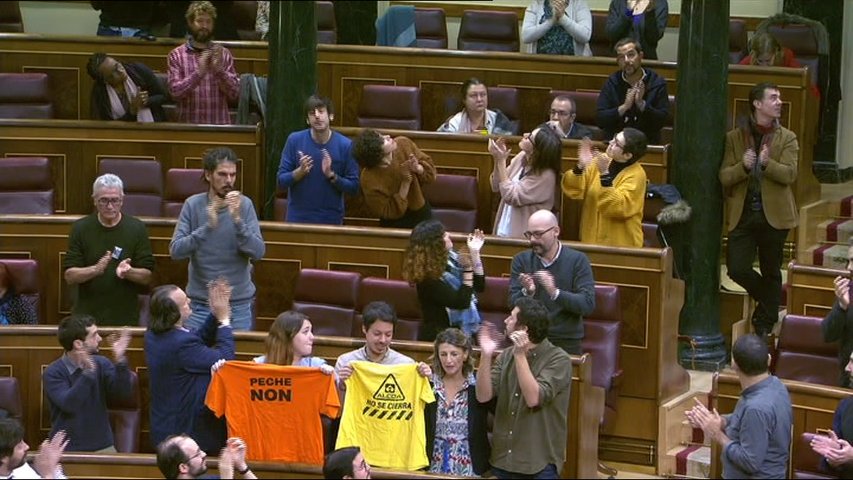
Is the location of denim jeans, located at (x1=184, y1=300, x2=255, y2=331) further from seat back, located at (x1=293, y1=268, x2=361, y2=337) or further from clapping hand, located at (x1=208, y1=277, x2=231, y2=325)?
clapping hand, located at (x1=208, y1=277, x2=231, y2=325)

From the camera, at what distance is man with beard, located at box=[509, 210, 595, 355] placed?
7.02 metres

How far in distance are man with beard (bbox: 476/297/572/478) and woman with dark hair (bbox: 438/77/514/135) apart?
2.78m

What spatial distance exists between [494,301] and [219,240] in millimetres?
1312

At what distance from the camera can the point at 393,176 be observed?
829 cm

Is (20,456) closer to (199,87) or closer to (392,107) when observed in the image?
(199,87)

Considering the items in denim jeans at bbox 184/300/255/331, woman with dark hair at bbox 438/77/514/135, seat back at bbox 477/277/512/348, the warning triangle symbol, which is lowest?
the warning triangle symbol

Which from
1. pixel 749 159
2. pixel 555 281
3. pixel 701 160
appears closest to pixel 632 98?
pixel 701 160

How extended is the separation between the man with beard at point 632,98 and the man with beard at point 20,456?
384 centimetres

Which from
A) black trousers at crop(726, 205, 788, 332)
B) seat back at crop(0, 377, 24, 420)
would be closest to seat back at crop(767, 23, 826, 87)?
black trousers at crop(726, 205, 788, 332)

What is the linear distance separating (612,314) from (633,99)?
5.88 feet

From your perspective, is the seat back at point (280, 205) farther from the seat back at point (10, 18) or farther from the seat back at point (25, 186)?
the seat back at point (10, 18)

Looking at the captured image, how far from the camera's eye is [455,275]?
713cm

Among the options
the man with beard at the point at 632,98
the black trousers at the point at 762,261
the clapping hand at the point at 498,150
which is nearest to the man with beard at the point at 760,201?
the black trousers at the point at 762,261

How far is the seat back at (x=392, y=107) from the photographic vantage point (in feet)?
33.2
